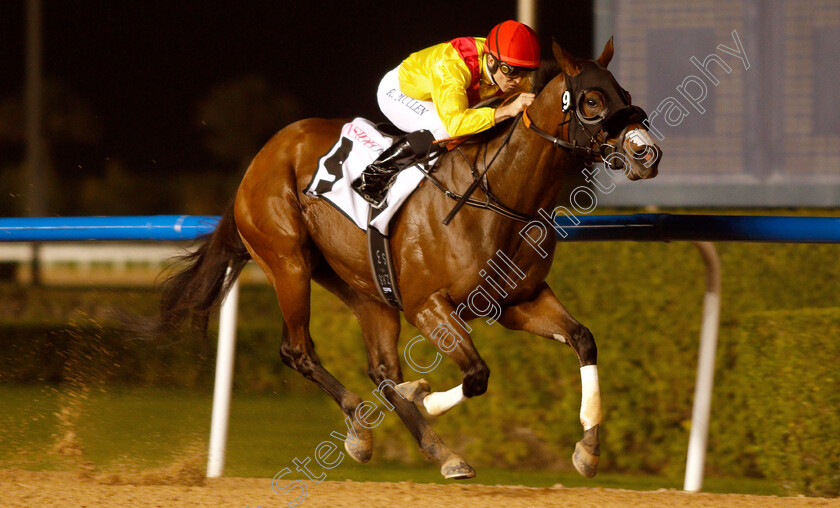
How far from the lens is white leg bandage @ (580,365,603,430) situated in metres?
3.05

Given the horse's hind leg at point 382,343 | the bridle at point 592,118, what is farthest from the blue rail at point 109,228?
the bridle at point 592,118

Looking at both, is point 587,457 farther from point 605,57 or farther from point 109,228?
point 109,228

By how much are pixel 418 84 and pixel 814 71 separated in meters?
3.35

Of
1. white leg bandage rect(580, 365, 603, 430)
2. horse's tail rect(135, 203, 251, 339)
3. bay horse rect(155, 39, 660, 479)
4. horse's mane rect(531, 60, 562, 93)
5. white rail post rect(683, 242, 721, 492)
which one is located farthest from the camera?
horse's tail rect(135, 203, 251, 339)

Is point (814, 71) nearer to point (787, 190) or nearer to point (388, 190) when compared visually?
point (787, 190)

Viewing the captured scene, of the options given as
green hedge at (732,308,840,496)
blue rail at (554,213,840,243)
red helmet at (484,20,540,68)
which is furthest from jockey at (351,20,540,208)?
green hedge at (732,308,840,496)

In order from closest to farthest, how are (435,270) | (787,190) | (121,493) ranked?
(435,270)
(121,493)
(787,190)

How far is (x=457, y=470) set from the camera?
3170mm

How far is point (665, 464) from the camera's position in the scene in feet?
14.6

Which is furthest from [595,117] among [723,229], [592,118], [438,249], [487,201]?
[723,229]

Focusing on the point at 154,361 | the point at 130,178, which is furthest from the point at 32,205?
the point at 154,361

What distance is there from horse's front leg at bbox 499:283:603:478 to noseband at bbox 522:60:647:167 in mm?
499

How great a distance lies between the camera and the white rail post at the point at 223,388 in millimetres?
3883

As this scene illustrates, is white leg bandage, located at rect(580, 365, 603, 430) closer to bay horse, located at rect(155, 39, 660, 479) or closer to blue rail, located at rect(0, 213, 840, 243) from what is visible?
bay horse, located at rect(155, 39, 660, 479)
